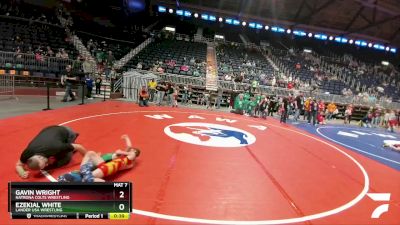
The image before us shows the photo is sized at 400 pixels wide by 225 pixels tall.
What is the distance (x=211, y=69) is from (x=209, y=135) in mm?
15883

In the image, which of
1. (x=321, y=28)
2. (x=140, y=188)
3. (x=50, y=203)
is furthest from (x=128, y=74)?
(x=321, y=28)

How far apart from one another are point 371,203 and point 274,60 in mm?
26739

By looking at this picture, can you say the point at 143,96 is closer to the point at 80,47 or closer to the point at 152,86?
the point at 152,86

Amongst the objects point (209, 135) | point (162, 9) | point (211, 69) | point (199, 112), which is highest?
point (162, 9)

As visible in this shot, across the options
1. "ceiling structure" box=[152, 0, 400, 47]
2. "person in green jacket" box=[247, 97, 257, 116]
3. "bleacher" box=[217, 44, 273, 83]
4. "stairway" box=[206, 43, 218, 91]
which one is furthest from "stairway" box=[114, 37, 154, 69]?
"person in green jacket" box=[247, 97, 257, 116]

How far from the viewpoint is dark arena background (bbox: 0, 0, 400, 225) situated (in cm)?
384

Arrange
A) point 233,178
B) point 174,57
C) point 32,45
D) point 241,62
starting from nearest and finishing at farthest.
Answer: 1. point 233,178
2. point 32,45
3. point 174,57
4. point 241,62

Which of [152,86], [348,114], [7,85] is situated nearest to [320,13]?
[348,114]

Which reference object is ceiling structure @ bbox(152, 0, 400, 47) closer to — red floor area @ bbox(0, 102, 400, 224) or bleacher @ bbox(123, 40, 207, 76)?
bleacher @ bbox(123, 40, 207, 76)

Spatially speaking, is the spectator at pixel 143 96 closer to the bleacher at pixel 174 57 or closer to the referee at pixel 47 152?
the bleacher at pixel 174 57
